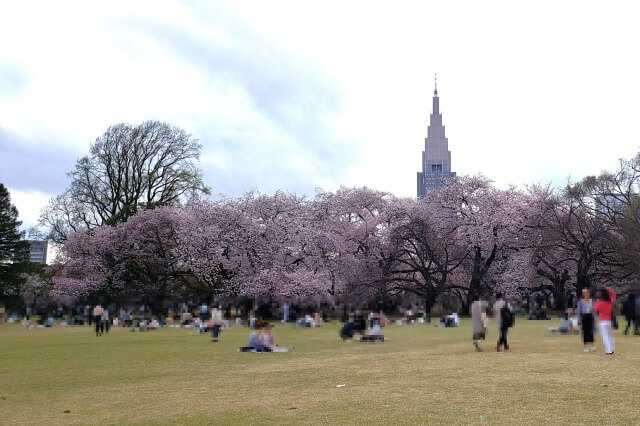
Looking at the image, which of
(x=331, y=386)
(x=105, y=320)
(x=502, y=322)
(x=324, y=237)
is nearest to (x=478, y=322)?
(x=502, y=322)

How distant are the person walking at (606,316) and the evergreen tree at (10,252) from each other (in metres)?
51.6

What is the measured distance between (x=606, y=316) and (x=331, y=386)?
304 inches

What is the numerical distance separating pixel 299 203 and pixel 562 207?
20.5 meters

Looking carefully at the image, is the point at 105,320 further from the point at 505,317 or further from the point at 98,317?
the point at 505,317

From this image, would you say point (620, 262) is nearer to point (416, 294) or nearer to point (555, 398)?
point (416, 294)

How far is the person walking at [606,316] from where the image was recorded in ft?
45.8

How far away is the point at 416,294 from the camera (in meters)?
46.9

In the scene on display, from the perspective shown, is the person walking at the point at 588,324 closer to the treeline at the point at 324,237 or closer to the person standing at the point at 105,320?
the person standing at the point at 105,320

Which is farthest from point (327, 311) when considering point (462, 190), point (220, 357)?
point (220, 357)

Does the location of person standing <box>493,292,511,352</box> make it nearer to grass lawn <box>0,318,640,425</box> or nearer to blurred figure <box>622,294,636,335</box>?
grass lawn <box>0,318,640,425</box>

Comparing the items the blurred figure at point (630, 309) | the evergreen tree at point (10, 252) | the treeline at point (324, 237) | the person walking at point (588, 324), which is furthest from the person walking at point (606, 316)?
the evergreen tree at point (10, 252)

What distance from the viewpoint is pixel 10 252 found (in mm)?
53969

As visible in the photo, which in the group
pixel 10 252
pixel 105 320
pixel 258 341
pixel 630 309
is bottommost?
pixel 258 341

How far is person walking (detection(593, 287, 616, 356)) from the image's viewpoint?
1396cm
